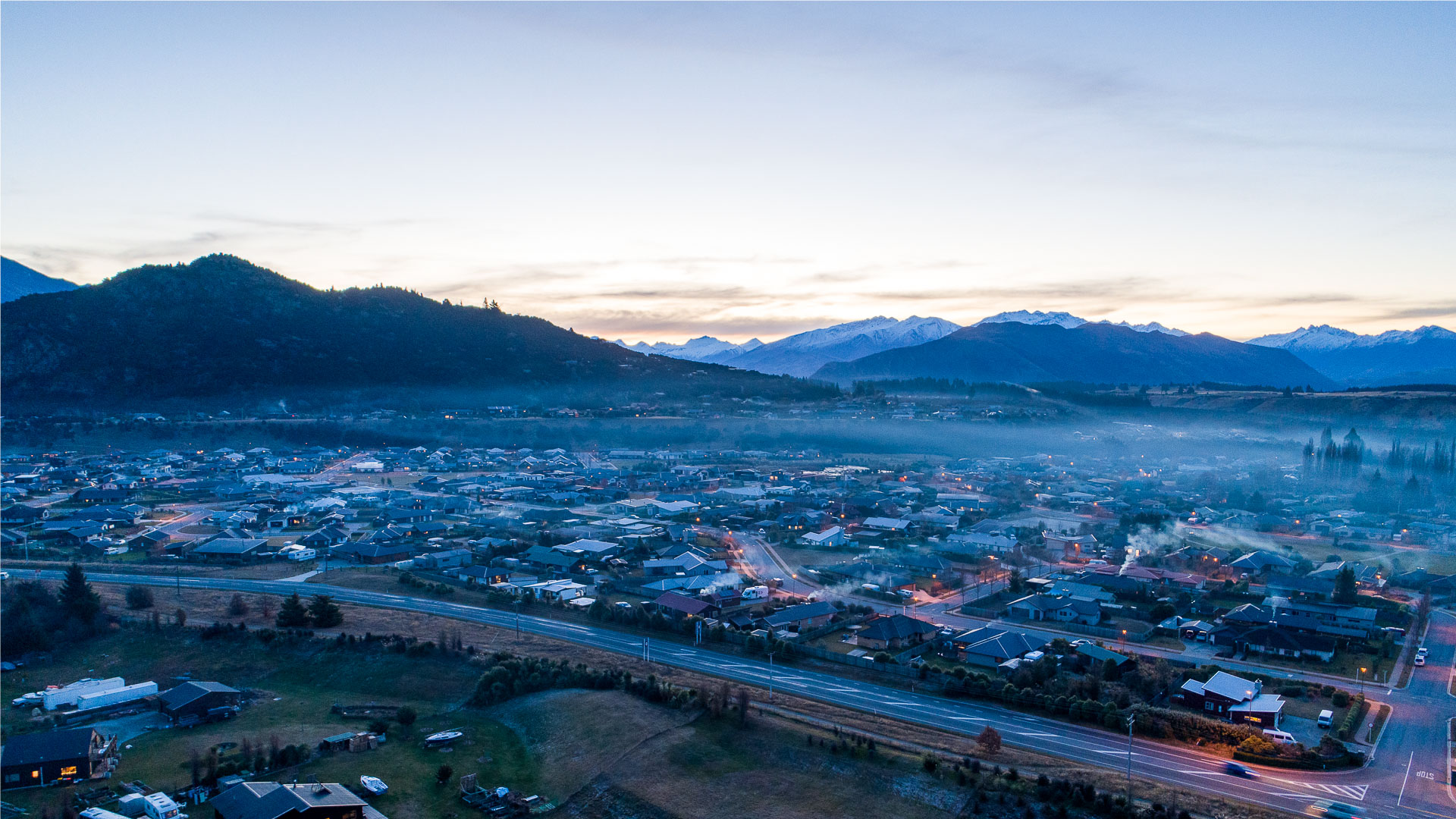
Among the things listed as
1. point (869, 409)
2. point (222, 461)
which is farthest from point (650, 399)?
point (222, 461)

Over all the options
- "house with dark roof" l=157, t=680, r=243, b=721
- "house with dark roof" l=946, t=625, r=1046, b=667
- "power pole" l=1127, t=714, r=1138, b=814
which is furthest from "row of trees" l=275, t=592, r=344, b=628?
"power pole" l=1127, t=714, r=1138, b=814

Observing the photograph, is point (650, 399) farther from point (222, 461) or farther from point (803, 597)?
point (803, 597)

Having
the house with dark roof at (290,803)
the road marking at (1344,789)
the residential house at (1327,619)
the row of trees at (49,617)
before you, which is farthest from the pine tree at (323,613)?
the residential house at (1327,619)

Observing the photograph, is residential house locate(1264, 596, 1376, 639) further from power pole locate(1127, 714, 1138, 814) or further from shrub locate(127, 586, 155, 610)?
shrub locate(127, 586, 155, 610)

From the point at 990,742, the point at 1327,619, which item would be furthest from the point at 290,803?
the point at 1327,619

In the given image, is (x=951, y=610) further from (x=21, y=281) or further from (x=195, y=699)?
(x=21, y=281)

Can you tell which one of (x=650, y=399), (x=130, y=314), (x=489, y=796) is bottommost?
(x=489, y=796)
